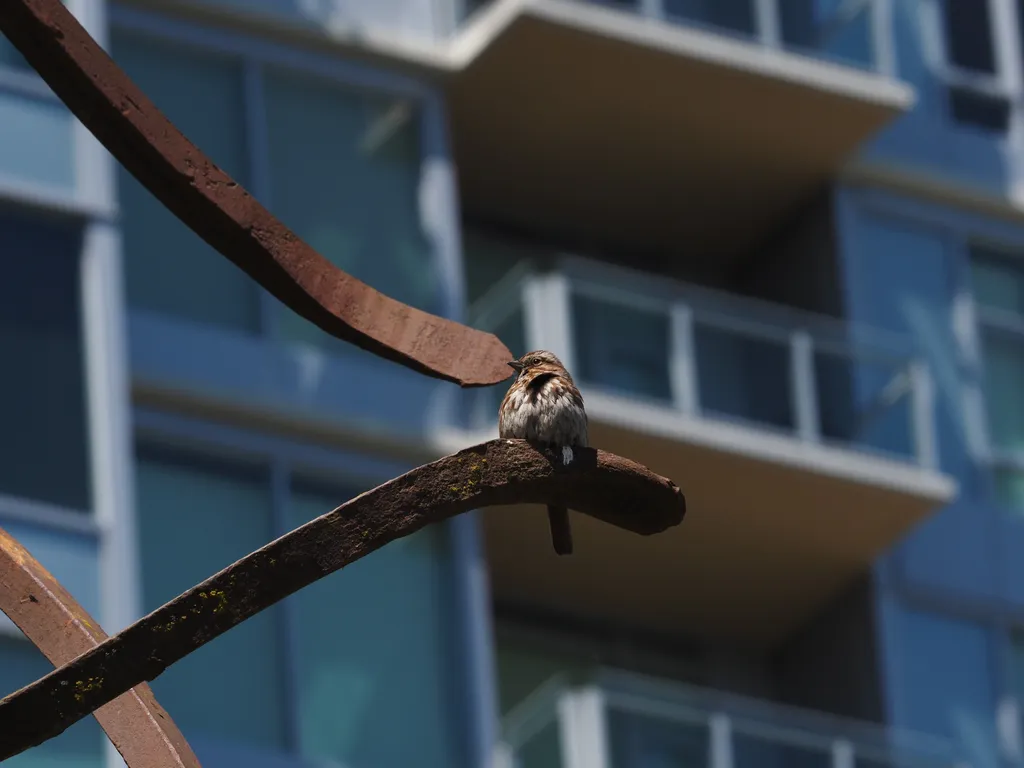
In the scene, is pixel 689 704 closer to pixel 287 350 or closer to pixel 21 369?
pixel 287 350

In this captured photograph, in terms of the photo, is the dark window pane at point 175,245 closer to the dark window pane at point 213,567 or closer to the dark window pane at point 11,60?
the dark window pane at point 213,567

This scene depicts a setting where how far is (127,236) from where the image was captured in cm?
1986

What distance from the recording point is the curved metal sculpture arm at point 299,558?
21.7ft

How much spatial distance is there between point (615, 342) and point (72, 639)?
14381mm

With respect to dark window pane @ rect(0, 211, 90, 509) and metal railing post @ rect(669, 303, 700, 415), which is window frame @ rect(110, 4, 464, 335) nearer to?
metal railing post @ rect(669, 303, 700, 415)

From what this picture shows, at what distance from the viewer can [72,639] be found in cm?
711

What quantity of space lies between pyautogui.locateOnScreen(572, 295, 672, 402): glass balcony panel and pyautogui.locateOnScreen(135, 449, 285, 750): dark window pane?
2.78 metres

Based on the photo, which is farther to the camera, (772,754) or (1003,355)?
(1003,355)

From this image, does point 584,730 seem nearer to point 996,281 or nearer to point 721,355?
point 721,355

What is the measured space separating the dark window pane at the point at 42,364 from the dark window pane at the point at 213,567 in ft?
5.11

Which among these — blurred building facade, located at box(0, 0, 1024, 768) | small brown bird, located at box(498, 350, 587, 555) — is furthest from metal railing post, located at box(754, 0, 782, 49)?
small brown bird, located at box(498, 350, 587, 555)

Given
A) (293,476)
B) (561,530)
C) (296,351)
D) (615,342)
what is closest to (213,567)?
(293,476)

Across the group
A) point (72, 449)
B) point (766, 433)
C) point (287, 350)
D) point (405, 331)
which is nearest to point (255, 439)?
point (287, 350)

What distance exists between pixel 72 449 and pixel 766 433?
5983 millimetres
